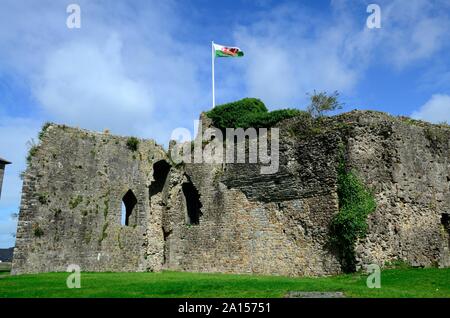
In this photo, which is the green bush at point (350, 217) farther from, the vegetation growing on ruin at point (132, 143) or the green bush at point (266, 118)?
the vegetation growing on ruin at point (132, 143)

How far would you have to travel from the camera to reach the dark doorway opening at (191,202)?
25.7m

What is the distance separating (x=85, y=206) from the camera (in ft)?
73.8

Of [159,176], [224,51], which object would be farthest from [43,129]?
[224,51]

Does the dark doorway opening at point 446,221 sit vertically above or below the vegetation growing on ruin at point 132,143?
below

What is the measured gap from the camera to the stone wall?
760 inches

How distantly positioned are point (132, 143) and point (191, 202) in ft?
14.9

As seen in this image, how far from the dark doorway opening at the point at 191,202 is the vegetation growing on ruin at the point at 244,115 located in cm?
370

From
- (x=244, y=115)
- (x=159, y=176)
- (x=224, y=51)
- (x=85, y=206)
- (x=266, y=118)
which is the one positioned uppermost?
(x=224, y=51)

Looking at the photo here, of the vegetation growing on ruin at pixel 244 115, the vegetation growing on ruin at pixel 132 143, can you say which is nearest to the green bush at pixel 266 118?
the vegetation growing on ruin at pixel 244 115

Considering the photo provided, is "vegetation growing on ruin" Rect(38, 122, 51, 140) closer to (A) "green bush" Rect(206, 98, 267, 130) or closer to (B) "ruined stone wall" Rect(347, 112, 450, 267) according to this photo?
(A) "green bush" Rect(206, 98, 267, 130)

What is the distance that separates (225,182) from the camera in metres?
23.4

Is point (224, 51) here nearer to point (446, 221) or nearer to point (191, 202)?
point (191, 202)
